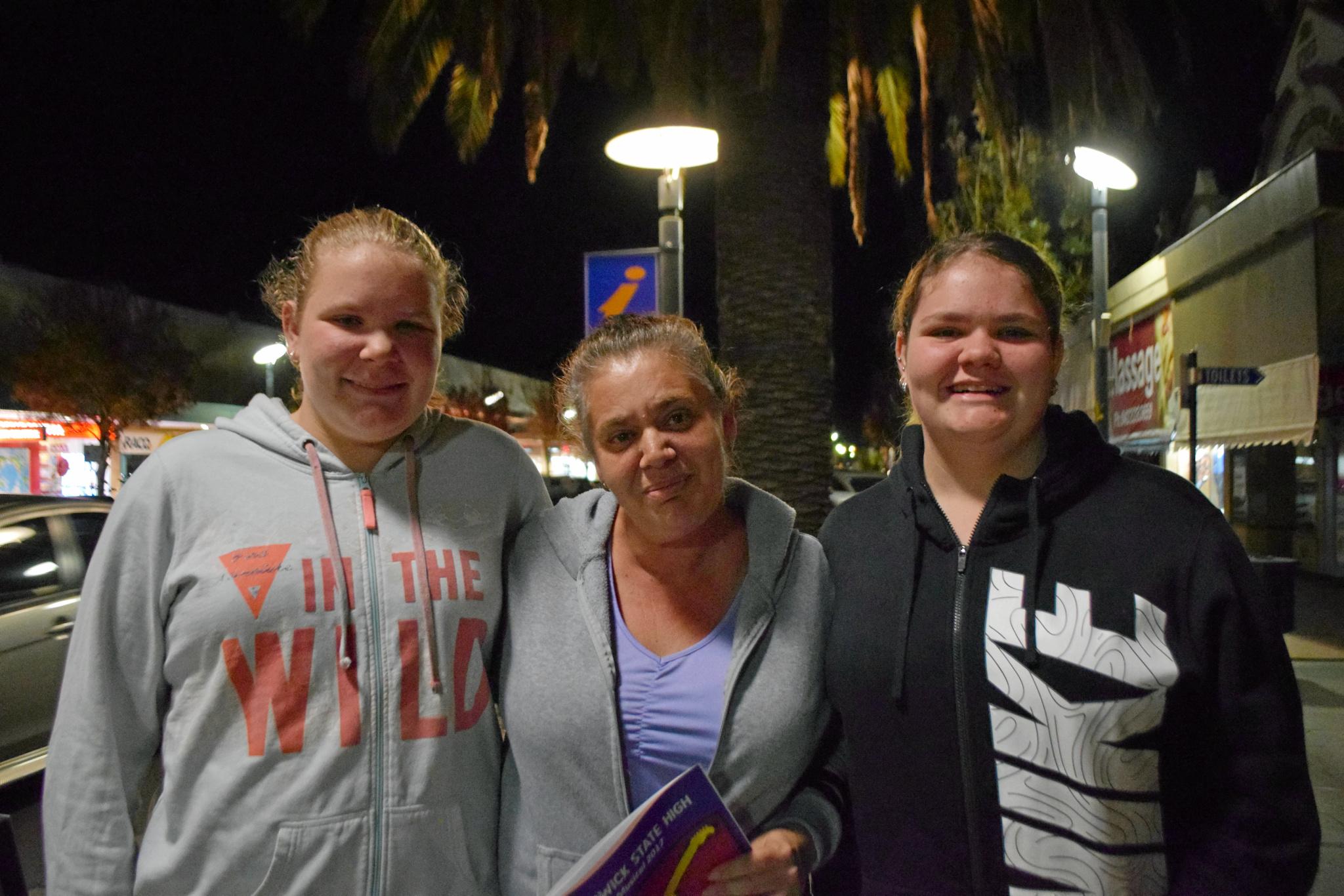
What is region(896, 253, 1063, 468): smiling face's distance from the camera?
6.64 feet

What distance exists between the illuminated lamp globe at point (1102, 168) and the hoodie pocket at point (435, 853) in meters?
8.39

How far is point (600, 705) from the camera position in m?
2.03

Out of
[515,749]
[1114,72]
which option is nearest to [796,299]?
[1114,72]

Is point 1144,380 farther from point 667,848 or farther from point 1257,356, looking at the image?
point 667,848

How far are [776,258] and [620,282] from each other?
3.89 feet

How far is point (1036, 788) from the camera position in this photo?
1873 millimetres

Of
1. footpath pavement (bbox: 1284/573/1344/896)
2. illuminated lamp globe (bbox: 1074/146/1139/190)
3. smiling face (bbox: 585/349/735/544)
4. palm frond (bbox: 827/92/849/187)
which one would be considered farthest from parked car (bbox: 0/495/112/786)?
illuminated lamp globe (bbox: 1074/146/1139/190)

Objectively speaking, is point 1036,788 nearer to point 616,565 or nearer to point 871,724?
point 871,724

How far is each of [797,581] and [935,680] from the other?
0.39m

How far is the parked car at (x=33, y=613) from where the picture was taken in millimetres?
5559

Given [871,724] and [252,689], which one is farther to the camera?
[871,724]

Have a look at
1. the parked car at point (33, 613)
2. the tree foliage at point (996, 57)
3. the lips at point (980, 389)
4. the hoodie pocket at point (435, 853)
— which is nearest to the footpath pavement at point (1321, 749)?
the parked car at point (33, 613)

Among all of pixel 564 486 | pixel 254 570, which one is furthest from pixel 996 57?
pixel 564 486

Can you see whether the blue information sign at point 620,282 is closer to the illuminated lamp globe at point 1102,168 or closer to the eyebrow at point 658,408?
the eyebrow at point 658,408
